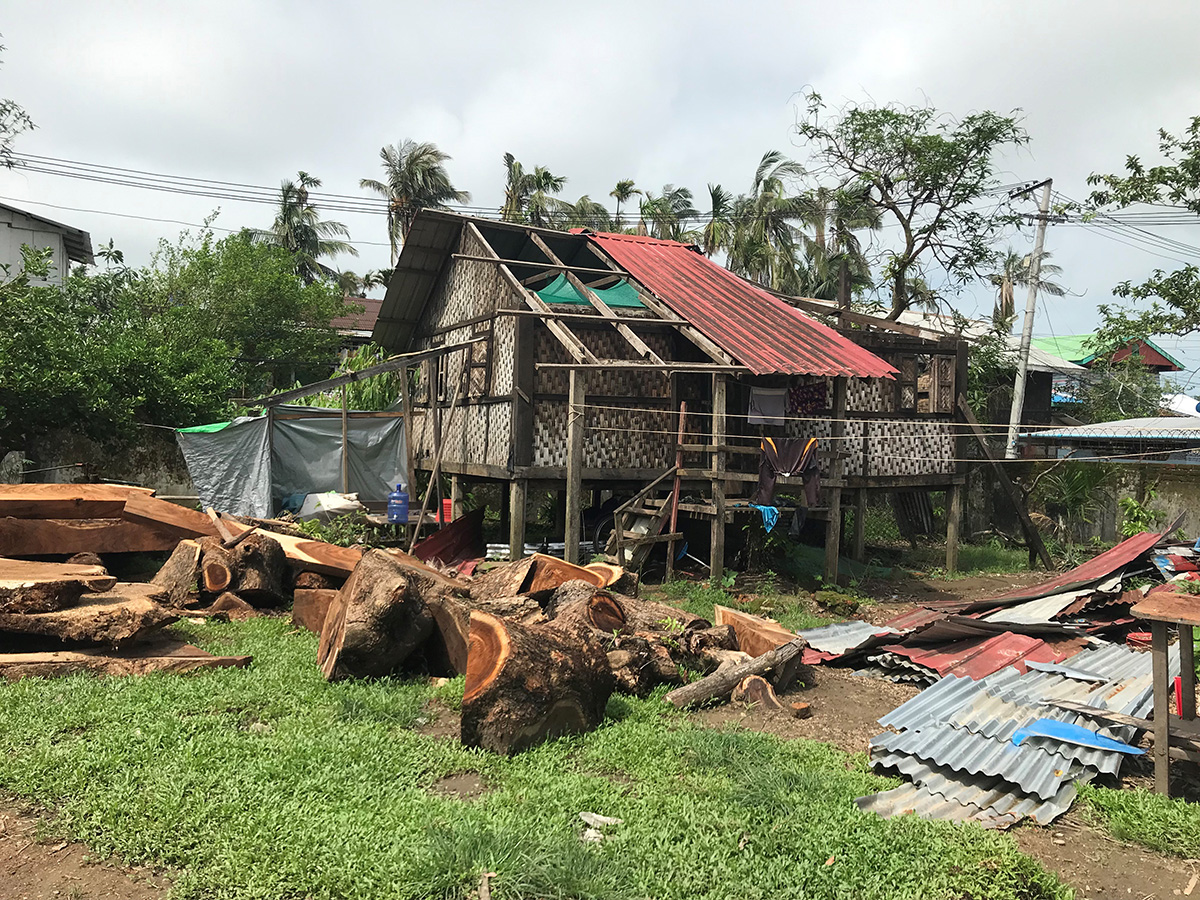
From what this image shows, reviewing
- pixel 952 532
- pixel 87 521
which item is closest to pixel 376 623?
pixel 87 521

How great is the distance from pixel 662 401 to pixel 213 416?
9269mm

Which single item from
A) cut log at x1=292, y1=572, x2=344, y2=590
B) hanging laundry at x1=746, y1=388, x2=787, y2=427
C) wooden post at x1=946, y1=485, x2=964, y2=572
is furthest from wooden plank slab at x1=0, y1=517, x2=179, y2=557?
wooden post at x1=946, y1=485, x2=964, y2=572

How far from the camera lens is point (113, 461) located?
1529cm

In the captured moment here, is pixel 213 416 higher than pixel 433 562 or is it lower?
higher

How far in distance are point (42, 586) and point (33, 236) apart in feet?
74.1

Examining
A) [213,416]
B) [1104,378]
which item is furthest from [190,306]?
[1104,378]

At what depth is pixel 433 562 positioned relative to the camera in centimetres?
1153

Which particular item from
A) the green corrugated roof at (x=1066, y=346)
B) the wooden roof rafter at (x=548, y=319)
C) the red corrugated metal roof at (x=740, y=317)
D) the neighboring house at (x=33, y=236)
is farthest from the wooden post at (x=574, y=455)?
the green corrugated roof at (x=1066, y=346)

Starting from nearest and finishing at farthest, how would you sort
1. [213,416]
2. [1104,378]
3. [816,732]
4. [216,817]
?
[216,817] < [816,732] < [213,416] < [1104,378]

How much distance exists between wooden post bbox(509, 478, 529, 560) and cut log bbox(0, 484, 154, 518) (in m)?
4.87

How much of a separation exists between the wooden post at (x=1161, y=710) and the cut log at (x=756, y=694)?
2417 mm

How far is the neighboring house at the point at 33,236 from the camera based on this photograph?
23.0m

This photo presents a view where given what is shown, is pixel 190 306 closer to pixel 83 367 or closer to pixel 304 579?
pixel 83 367

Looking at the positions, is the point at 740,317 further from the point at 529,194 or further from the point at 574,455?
the point at 529,194
